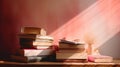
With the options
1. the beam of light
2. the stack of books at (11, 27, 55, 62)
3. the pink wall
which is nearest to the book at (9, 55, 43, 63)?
the stack of books at (11, 27, 55, 62)

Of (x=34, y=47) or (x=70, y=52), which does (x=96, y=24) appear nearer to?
(x=70, y=52)

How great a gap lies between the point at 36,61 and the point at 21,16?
59 cm

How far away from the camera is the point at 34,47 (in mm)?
1987

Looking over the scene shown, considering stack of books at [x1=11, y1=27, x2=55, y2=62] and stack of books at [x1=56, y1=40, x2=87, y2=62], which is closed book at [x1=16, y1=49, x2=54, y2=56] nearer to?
stack of books at [x1=11, y1=27, x2=55, y2=62]

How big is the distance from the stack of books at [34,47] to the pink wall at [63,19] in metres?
0.31

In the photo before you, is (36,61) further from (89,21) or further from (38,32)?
(89,21)

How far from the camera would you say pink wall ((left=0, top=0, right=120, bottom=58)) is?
2297 mm

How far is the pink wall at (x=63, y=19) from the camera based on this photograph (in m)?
2.30

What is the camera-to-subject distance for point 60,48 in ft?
6.48

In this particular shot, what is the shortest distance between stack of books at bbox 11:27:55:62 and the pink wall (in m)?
0.31

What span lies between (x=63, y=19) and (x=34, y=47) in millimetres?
570

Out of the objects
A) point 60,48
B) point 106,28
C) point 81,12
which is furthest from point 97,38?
point 60,48

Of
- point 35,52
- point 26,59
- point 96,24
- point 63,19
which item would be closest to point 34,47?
point 35,52

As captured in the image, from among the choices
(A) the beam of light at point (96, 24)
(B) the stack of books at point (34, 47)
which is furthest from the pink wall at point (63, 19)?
(B) the stack of books at point (34, 47)
